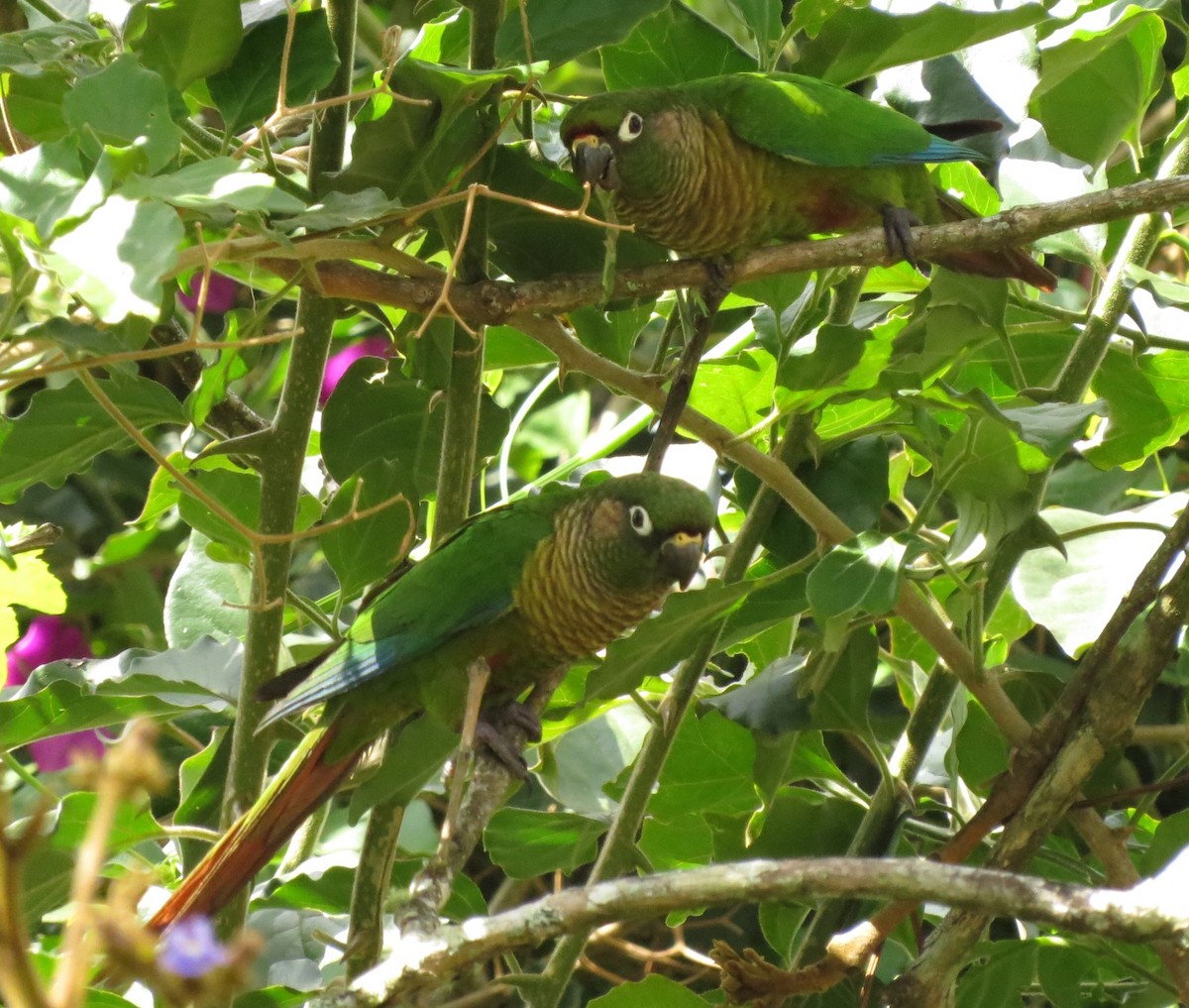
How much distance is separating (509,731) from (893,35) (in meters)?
0.87

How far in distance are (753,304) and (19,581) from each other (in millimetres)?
956

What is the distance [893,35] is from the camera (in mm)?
1276

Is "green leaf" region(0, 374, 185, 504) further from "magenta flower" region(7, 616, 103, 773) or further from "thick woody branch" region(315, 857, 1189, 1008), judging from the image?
"magenta flower" region(7, 616, 103, 773)

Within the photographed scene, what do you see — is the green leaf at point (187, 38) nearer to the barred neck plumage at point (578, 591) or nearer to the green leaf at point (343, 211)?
the green leaf at point (343, 211)

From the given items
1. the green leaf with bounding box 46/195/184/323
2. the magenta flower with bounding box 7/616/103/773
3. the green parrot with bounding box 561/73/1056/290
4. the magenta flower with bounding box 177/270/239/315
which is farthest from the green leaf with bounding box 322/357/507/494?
the magenta flower with bounding box 7/616/103/773

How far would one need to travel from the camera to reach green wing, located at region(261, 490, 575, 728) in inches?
57.6

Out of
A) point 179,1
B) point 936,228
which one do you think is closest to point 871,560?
point 936,228

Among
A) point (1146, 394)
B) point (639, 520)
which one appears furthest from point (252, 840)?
point (1146, 394)

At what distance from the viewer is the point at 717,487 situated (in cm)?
173

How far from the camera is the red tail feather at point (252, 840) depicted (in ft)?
4.30

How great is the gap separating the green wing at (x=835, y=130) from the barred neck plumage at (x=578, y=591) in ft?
1.68

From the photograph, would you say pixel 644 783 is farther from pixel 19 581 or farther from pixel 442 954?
pixel 19 581

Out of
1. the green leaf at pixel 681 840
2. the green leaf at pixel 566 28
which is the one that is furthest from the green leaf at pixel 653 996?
the green leaf at pixel 566 28

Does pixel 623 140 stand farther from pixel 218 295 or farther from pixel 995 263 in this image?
pixel 218 295
